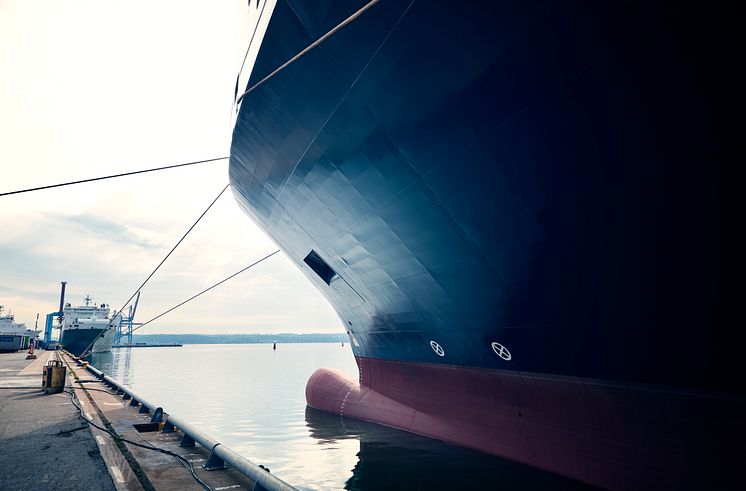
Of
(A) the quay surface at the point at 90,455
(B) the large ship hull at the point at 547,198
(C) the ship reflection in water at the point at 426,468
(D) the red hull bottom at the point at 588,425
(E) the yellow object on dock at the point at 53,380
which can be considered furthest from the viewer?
(E) the yellow object on dock at the point at 53,380

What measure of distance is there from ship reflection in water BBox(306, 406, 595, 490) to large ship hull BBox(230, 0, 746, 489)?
1.15ft

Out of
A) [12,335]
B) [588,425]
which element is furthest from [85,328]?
[588,425]

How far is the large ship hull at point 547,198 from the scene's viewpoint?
3.97 meters

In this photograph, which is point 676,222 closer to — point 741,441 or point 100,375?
point 741,441

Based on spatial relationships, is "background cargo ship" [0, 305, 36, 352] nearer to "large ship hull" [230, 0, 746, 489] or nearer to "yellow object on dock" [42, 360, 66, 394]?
"yellow object on dock" [42, 360, 66, 394]

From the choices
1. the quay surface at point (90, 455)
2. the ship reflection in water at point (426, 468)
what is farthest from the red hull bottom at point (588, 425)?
the quay surface at point (90, 455)

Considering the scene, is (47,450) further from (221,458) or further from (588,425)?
(588,425)

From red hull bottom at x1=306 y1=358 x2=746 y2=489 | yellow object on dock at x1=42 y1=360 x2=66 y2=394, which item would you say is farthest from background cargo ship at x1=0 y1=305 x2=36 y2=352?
red hull bottom at x1=306 y1=358 x2=746 y2=489

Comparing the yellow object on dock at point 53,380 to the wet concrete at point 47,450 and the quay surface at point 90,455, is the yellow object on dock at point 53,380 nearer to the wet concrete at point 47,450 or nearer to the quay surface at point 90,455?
the wet concrete at point 47,450

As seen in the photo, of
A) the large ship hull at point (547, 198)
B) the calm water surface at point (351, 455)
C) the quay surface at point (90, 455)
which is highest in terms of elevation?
the large ship hull at point (547, 198)

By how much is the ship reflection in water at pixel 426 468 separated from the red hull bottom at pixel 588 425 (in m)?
0.27

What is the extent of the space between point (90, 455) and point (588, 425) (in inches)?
252

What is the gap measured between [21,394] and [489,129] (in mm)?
13235

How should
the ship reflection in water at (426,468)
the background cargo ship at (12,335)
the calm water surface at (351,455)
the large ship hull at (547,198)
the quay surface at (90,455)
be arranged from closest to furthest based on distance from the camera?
the large ship hull at (547,198) < the quay surface at (90,455) < the ship reflection in water at (426,468) < the calm water surface at (351,455) < the background cargo ship at (12,335)
